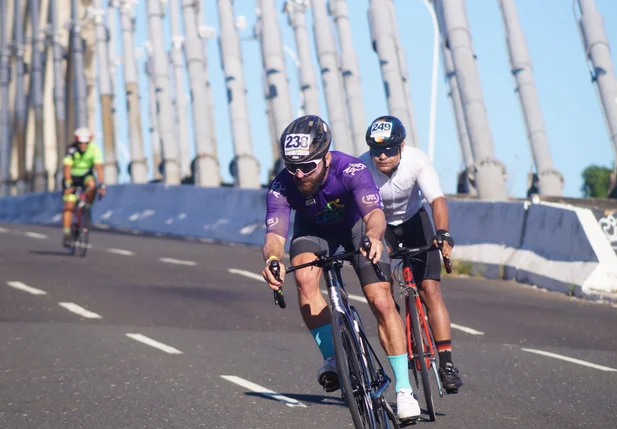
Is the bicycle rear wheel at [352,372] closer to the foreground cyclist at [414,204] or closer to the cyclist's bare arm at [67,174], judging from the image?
the foreground cyclist at [414,204]

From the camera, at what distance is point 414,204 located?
32.4ft

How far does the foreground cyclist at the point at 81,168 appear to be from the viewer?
21.3 m

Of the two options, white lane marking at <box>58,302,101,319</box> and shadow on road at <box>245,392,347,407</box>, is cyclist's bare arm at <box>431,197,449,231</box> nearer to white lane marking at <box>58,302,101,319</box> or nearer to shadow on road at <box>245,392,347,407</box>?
shadow on road at <box>245,392,347,407</box>

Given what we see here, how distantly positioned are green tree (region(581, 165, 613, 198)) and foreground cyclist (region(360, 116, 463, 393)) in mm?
115033

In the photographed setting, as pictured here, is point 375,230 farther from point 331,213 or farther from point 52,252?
point 52,252

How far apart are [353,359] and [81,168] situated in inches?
584

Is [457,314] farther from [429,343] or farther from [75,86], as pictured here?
[75,86]

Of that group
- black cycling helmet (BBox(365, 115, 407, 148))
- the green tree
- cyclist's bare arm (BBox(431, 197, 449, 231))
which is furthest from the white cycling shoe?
the green tree

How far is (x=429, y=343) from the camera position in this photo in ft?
31.3

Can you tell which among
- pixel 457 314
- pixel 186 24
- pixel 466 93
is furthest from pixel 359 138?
pixel 457 314

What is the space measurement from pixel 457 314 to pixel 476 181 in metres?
6.75

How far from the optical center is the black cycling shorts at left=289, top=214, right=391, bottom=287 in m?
8.01

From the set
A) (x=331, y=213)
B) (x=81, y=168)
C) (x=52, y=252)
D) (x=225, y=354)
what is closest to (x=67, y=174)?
(x=81, y=168)

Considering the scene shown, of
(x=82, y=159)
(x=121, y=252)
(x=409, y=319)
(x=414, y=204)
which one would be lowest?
(x=409, y=319)
